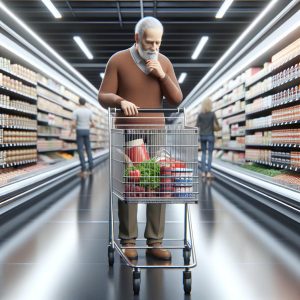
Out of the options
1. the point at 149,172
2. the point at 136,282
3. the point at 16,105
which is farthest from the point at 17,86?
the point at 136,282

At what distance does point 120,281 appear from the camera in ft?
9.13

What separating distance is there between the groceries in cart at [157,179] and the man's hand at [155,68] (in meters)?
0.55

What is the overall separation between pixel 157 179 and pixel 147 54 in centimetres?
86

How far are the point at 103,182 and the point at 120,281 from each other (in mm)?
6544

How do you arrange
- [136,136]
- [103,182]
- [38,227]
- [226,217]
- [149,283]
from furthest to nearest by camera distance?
[103,182] < [226,217] < [38,227] < [136,136] < [149,283]

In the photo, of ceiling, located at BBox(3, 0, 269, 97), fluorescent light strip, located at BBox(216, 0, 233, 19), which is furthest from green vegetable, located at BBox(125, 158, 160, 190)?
ceiling, located at BBox(3, 0, 269, 97)

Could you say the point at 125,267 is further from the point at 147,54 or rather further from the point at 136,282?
the point at 147,54

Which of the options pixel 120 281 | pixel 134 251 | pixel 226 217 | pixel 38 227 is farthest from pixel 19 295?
pixel 226 217

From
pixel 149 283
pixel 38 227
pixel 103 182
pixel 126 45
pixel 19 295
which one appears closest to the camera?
pixel 19 295

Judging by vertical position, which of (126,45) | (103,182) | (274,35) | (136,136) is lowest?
(103,182)

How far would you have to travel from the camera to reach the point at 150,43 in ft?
9.50

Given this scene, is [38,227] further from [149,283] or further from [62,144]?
[62,144]

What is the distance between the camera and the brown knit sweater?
313 cm

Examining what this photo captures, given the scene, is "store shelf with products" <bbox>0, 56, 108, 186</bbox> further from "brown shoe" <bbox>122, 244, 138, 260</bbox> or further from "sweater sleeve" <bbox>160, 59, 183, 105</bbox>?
"sweater sleeve" <bbox>160, 59, 183, 105</bbox>
